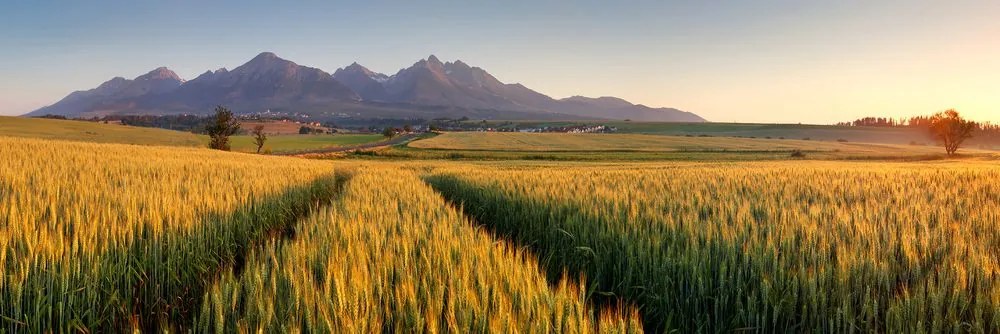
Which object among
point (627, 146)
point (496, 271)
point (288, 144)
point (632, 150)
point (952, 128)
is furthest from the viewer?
point (288, 144)

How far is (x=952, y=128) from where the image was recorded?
6912cm

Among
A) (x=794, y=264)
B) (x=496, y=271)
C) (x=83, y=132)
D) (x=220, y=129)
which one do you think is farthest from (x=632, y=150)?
(x=83, y=132)

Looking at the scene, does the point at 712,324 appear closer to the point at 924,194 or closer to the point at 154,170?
the point at 924,194

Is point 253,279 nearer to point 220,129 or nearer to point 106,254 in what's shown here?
point 106,254

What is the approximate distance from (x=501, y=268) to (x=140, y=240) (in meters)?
2.79

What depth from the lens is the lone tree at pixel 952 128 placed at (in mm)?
68375

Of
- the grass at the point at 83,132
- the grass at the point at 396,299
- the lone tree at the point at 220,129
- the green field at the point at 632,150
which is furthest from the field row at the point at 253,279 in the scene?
the grass at the point at 83,132

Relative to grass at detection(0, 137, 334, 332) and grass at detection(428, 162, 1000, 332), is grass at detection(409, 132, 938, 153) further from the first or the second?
grass at detection(428, 162, 1000, 332)

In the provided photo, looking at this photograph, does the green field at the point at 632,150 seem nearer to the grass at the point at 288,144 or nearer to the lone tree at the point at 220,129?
the grass at the point at 288,144

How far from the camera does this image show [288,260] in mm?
2799

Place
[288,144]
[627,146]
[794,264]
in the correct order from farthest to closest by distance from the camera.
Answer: [288,144] → [627,146] → [794,264]

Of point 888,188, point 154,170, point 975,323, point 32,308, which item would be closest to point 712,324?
point 975,323

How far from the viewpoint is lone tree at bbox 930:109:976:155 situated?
68375 mm

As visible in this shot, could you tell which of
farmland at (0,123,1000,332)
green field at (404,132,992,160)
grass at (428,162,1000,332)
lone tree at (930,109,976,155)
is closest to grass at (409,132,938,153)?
green field at (404,132,992,160)
